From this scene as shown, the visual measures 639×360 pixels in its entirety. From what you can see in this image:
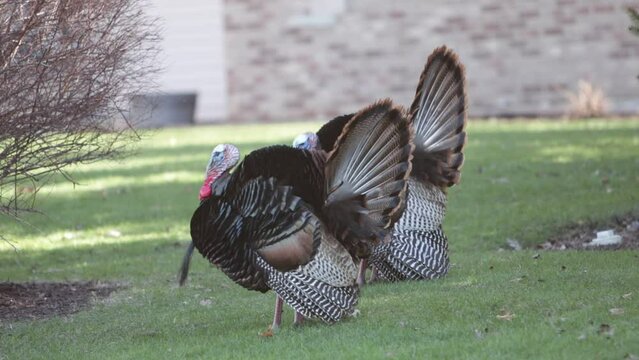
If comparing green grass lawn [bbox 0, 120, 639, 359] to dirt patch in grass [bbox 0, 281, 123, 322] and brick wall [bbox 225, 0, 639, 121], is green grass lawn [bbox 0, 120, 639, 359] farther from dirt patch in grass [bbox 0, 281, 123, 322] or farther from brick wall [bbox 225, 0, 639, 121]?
brick wall [bbox 225, 0, 639, 121]

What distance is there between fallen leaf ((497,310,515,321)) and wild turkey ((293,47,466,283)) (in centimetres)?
138

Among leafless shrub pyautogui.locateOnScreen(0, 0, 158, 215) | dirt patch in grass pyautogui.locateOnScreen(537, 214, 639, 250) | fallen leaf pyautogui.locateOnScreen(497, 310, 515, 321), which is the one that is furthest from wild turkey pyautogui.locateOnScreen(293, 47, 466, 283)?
dirt patch in grass pyautogui.locateOnScreen(537, 214, 639, 250)

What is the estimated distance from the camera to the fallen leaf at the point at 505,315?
705cm

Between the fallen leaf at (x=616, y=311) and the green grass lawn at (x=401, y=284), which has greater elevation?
the fallen leaf at (x=616, y=311)

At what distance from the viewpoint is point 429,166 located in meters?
8.71

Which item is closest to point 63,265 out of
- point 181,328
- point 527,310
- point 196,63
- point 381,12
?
point 181,328

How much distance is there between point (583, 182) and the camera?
42.2 feet

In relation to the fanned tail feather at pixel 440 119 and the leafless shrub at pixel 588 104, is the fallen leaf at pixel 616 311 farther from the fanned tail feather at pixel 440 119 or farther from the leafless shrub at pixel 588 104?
the leafless shrub at pixel 588 104

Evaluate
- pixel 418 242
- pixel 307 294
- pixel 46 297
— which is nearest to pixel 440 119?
pixel 418 242

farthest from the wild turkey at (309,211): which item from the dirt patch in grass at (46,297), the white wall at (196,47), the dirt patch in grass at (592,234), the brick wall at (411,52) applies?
the white wall at (196,47)

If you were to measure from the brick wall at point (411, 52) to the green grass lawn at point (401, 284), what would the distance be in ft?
16.4

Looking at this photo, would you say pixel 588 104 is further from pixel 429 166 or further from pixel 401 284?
pixel 401 284

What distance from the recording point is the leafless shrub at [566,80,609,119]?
2038 centimetres

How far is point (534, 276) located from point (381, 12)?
48.2ft
